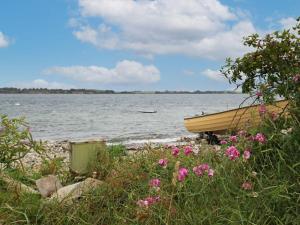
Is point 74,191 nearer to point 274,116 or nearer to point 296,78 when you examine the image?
point 274,116

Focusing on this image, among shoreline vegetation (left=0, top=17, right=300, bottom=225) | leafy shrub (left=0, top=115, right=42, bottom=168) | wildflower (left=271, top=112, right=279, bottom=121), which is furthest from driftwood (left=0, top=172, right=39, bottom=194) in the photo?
wildflower (left=271, top=112, right=279, bottom=121)

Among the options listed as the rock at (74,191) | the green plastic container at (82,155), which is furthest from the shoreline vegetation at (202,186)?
the green plastic container at (82,155)

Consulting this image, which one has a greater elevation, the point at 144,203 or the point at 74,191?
the point at 144,203

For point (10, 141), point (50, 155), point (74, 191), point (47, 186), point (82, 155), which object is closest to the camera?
point (74, 191)

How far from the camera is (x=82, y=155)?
562 centimetres

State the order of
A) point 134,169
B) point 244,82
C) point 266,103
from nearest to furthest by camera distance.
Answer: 1. point 266,103
2. point 134,169
3. point 244,82

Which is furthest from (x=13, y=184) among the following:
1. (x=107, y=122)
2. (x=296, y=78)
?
(x=107, y=122)

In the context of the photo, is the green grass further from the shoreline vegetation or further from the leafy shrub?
the leafy shrub

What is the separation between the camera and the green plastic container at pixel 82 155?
219 inches

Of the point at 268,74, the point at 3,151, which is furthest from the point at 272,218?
the point at 3,151

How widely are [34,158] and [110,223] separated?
6.63 metres

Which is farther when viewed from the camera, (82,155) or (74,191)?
(82,155)

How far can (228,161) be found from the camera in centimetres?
390

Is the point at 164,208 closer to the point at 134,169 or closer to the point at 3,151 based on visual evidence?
the point at 134,169
